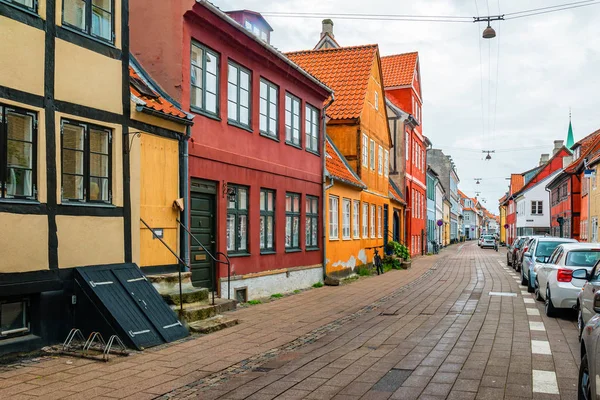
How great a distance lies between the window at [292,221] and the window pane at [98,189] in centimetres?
851

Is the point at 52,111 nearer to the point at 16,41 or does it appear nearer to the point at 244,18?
the point at 16,41

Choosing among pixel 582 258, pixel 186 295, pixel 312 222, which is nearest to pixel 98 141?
pixel 186 295

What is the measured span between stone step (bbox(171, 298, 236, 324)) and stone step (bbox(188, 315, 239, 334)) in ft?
0.30

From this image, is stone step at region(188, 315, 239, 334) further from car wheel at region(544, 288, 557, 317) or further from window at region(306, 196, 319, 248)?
Answer: window at region(306, 196, 319, 248)

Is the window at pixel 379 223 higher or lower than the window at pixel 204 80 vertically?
lower

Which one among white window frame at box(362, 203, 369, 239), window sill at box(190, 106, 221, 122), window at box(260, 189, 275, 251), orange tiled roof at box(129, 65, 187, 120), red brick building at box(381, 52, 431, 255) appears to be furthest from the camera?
red brick building at box(381, 52, 431, 255)

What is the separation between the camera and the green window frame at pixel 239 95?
14859mm

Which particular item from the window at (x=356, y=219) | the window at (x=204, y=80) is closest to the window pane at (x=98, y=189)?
the window at (x=204, y=80)

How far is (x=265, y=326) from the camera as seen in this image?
11.7 m

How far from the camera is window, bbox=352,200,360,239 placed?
25469 mm

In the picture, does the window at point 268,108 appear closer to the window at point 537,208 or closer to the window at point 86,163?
the window at point 86,163

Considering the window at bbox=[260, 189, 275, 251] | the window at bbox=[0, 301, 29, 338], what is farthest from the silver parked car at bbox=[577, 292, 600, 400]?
the window at bbox=[260, 189, 275, 251]

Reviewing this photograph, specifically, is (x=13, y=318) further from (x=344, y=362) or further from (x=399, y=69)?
(x=399, y=69)

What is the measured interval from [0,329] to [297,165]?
11.7 meters
